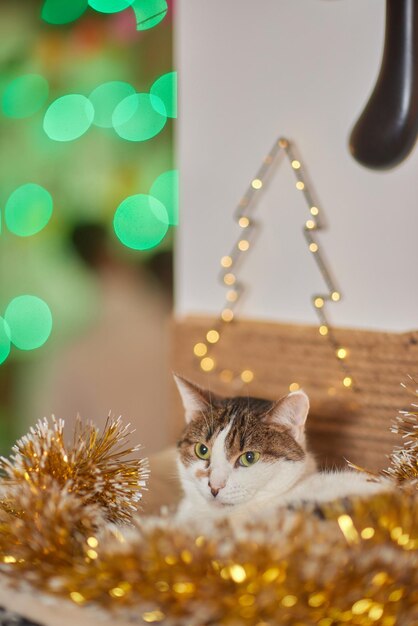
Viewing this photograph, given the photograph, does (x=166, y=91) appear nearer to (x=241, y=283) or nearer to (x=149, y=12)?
A: (x=149, y=12)

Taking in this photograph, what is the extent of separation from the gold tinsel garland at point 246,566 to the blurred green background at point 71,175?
110cm

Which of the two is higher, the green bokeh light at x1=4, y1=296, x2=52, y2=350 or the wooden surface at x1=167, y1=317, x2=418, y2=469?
the wooden surface at x1=167, y1=317, x2=418, y2=469

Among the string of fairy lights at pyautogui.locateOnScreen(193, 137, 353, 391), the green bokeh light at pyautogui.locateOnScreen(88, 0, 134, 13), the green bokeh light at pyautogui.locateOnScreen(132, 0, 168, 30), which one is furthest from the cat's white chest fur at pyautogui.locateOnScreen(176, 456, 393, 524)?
the green bokeh light at pyautogui.locateOnScreen(88, 0, 134, 13)

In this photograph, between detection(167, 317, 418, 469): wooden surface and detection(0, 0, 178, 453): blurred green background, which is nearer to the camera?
detection(167, 317, 418, 469): wooden surface

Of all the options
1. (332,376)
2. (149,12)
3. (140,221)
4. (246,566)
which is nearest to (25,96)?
(140,221)

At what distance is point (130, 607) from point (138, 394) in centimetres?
111

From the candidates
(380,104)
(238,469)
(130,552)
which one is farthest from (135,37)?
(130,552)

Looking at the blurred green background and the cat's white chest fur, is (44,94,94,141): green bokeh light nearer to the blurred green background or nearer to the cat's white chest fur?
the blurred green background

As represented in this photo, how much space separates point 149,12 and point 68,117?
0.61 m

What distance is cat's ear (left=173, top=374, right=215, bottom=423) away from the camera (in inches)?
29.4

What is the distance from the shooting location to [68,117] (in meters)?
1.53

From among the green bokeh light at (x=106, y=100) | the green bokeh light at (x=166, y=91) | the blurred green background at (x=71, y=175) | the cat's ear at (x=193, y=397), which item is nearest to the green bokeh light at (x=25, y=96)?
the blurred green background at (x=71, y=175)

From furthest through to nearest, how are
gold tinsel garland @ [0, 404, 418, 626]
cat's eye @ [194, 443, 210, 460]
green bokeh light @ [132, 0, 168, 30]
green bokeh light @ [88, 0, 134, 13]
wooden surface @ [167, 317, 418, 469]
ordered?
green bokeh light @ [88, 0, 134, 13]
green bokeh light @ [132, 0, 168, 30]
wooden surface @ [167, 317, 418, 469]
cat's eye @ [194, 443, 210, 460]
gold tinsel garland @ [0, 404, 418, 626]

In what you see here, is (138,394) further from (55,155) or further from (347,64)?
(347,64)
